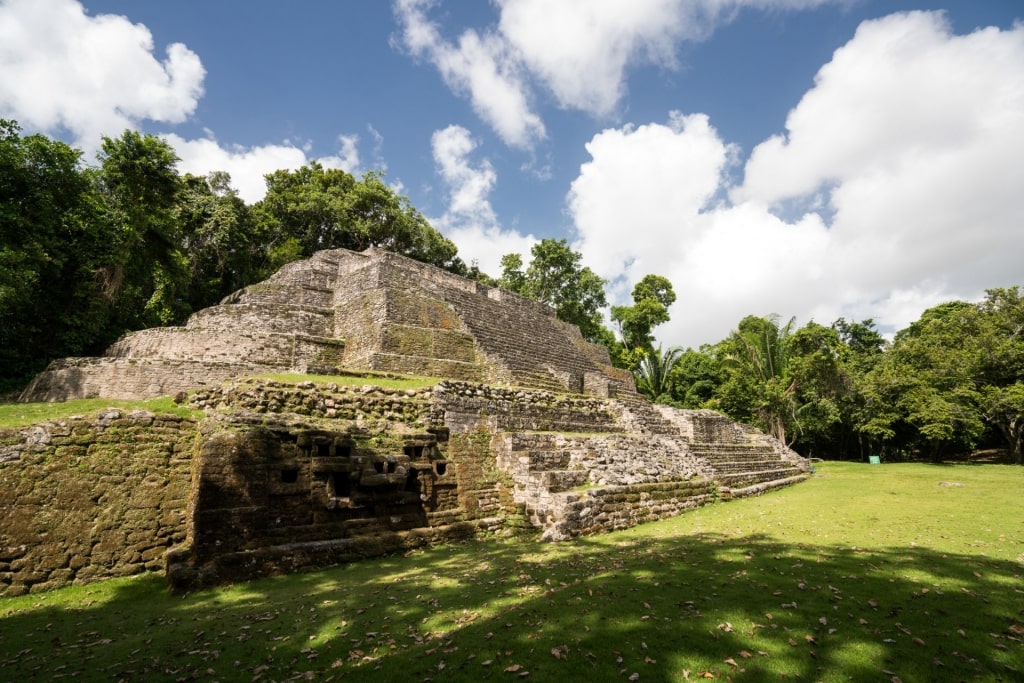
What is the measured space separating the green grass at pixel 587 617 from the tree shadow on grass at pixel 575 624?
24mm

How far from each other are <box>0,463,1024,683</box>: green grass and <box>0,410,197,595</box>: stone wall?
1.48ft

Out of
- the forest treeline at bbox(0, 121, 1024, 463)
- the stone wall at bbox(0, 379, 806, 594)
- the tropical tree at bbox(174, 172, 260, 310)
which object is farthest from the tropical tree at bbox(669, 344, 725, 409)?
the tropical tree at bbox(174, 172, 260, 310)

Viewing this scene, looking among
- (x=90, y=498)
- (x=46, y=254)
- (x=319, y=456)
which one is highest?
(x=46, y=254)

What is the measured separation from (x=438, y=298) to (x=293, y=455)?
12126 millimetres

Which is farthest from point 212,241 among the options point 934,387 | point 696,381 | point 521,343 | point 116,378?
point 934,387

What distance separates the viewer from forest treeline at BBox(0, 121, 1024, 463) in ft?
46.2

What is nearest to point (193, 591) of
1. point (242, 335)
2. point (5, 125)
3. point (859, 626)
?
point (859, 626)

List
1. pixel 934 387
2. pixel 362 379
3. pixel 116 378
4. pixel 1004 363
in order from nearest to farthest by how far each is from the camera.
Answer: pixel 362 379, pixel 116 378, pixel 1004 363, pixel 934 387

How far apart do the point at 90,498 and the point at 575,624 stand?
24.2 ft

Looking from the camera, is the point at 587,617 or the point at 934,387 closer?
the point at 587,617

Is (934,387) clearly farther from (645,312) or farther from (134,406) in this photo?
(134,406)

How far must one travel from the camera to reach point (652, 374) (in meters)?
35.4

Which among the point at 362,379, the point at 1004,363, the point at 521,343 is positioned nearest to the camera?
the point at 362,379

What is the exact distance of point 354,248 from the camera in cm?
3103
